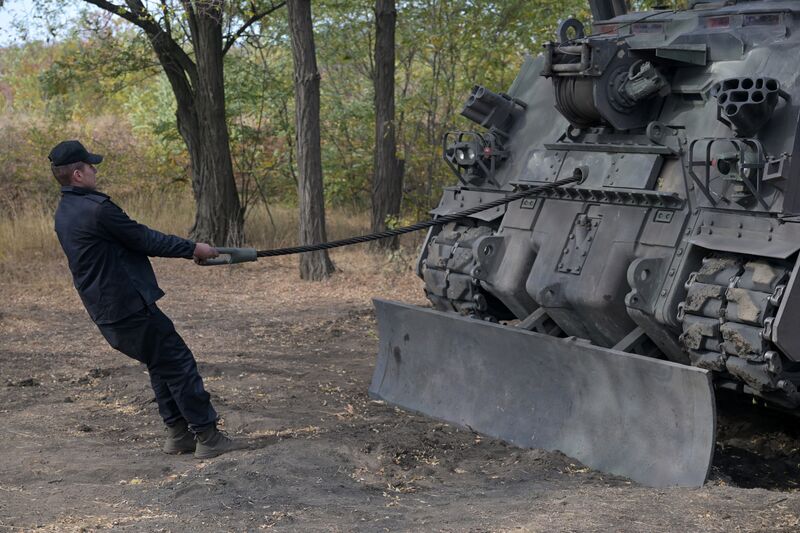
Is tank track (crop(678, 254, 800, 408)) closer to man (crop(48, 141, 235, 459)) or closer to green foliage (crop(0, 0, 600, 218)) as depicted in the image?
man (crop(48, 141, 235, 459))

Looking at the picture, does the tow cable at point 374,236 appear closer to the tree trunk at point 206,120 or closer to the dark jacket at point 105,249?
the dark jacket at point 105,249

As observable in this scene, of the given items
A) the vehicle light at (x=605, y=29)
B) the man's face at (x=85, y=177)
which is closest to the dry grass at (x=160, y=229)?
the vehicle light at (x=605, y=29)

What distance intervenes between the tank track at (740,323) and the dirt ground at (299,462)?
1.80ft

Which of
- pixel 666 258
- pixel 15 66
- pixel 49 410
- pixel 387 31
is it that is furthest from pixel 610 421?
pixel 15 66

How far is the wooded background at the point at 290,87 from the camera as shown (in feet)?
46.3

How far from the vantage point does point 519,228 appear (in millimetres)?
7336

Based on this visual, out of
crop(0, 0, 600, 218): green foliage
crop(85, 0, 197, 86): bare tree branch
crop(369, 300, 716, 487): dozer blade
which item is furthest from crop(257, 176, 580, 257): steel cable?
crop(85, 0, 197, 86): bare tree branch

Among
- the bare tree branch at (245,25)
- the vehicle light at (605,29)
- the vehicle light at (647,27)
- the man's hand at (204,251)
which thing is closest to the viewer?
the man's hand at (204,251)

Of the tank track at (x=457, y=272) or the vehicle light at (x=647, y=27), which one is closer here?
the vehicle light at (x=647, y=27)

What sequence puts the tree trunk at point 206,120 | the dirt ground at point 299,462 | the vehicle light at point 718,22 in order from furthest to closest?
1. the tree trunk at point 206,120
2. the vehicle light at point 718,22
3. the dirt ground at point 299,462

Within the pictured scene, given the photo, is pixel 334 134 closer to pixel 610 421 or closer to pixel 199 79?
pixel 199 79

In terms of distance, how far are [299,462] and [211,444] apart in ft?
1.91

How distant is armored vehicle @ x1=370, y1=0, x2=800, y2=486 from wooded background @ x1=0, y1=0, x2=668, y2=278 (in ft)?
18.3

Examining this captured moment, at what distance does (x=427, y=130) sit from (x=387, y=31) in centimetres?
188
